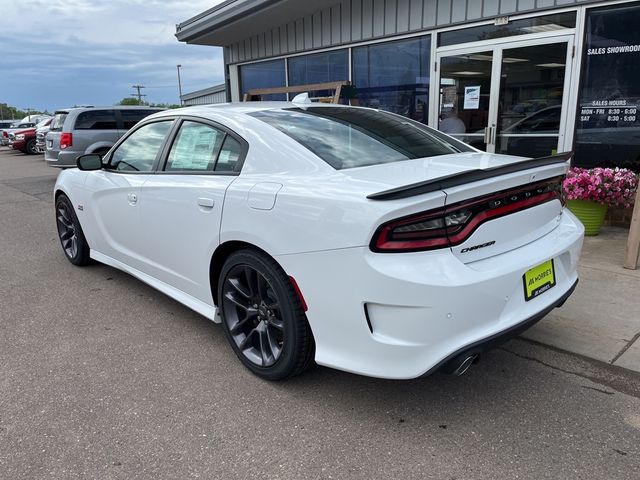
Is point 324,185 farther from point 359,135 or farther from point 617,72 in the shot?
point 617,72

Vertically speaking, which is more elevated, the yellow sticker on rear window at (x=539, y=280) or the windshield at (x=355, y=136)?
the windshield at (x=355, y=136)

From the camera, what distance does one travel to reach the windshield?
295 cm

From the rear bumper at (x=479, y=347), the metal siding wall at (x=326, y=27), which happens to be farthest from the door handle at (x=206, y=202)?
the metal siding wall at (x=326, y=27)

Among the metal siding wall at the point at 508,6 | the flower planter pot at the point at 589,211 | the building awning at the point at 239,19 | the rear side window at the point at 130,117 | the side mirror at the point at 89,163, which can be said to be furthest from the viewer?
the rear side window at the point at 130,117

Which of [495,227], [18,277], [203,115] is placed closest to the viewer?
[495,227]

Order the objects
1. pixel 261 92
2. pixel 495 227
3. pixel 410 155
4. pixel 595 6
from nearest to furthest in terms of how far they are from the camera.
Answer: pixel 495 227, pixel 410 155, pixel 595 6, pixel 261 92

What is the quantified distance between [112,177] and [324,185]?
2.42m

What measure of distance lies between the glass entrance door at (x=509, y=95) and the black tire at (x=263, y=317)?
5090 millimetres

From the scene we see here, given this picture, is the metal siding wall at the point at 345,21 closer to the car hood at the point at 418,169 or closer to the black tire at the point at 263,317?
the car hood at the point at 418,169

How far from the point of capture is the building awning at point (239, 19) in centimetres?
877

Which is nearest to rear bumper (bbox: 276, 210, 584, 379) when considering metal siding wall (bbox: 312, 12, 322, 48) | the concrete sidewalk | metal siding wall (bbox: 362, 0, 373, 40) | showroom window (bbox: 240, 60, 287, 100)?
the concrete sidewalk

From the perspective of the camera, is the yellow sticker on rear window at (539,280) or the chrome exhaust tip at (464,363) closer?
the chrome exhaust tip at (464,363)

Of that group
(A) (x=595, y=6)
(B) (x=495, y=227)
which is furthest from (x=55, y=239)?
(A) (x=595, y=6)

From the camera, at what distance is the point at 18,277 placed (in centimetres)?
508
